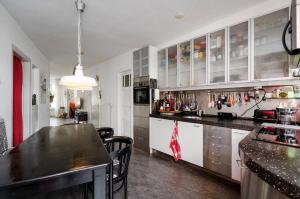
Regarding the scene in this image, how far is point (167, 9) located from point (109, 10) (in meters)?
0.86

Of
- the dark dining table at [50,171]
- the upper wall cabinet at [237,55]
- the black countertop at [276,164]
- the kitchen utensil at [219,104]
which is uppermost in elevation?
the upper wall cabinet at [237,55]

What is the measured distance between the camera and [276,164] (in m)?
0.71

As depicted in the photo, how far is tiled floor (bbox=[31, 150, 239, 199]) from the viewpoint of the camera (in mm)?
2035

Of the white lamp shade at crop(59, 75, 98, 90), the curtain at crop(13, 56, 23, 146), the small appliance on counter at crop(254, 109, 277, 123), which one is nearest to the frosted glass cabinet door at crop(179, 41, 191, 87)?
the small appliance on counter at crop(254, 109, 277, 123)

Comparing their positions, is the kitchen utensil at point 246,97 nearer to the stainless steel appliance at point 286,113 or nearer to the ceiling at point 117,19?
the stainless steel appliance at point 286,113

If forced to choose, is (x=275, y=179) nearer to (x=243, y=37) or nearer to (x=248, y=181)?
(x=248, y=181)

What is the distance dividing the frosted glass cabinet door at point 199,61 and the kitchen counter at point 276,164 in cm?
208

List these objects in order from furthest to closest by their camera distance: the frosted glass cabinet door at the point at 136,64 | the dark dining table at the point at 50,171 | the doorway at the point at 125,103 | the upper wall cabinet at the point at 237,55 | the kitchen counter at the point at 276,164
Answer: the doorway at the point at 125,103, the frosted glass cabinet door at the point at 136,64, the upper wall cabinet at the point at 237,55, the dark dining table at the point at 50,171, the kitchen counter at the point at 276,164

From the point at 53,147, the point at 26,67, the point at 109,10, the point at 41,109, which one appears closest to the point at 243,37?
the point at 109,10

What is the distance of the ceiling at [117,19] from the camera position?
2250mm

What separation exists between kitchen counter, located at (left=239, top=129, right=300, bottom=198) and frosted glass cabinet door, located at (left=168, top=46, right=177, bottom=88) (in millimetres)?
2594

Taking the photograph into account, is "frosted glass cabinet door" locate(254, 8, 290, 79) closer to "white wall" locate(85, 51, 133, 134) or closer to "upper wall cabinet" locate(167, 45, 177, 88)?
"upper wall cabinet" locate(167, 45, 177, 88)

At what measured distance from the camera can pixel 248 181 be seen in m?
0.85

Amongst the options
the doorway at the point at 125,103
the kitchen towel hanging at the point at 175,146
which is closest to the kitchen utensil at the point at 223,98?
the kitchen towel hanging at the point at 175,146
